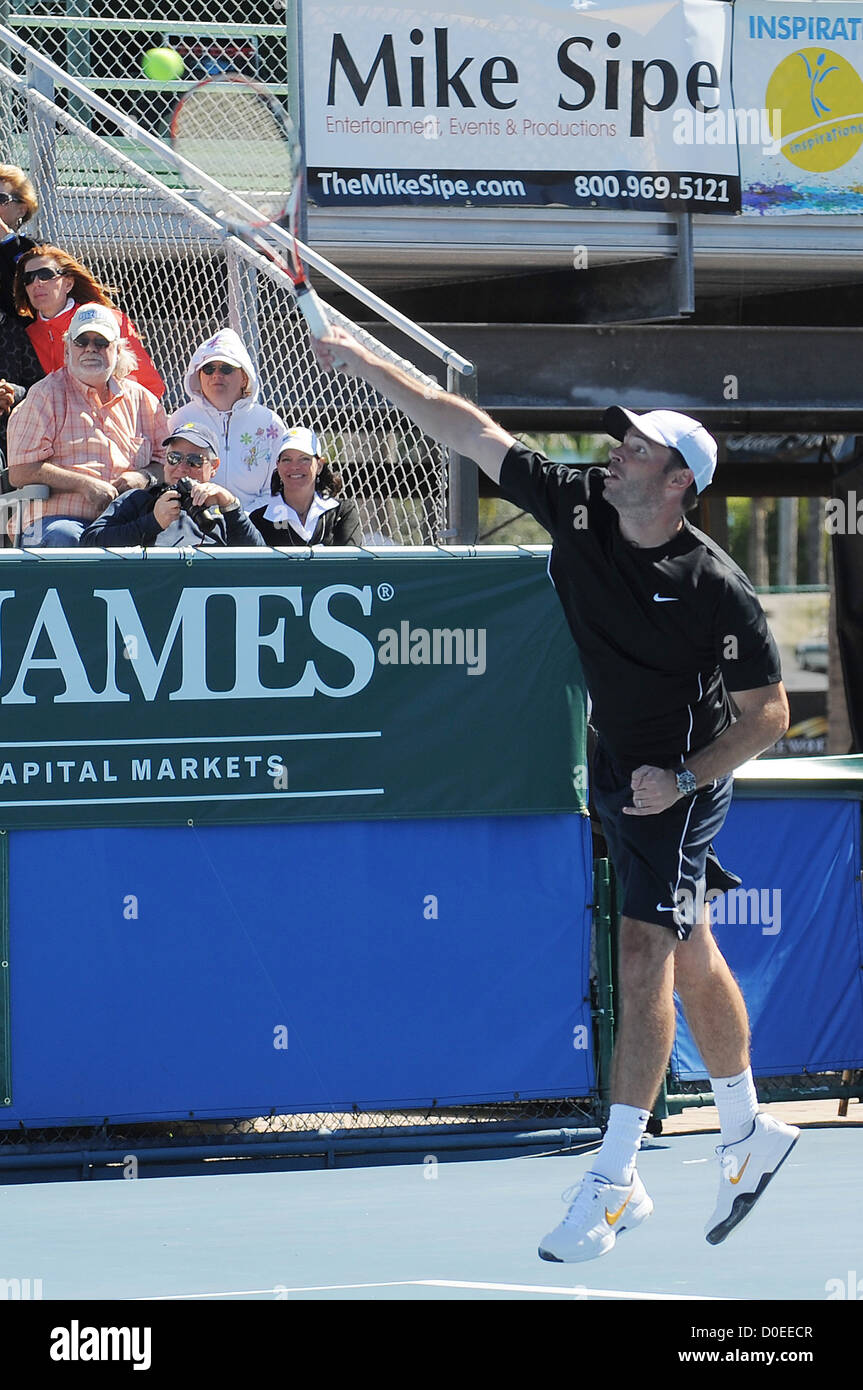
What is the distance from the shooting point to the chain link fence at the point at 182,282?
31.6 ft

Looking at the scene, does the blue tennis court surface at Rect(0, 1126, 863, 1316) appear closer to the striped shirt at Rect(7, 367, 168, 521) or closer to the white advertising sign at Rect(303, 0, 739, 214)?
the striped shirt at Rect(7, 367, 168, 521)

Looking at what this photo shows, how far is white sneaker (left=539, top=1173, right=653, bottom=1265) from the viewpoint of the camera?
4723mm

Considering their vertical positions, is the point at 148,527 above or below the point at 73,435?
below

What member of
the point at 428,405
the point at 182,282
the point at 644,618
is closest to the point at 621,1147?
the point at 644,618

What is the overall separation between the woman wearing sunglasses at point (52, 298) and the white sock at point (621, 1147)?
5.41m

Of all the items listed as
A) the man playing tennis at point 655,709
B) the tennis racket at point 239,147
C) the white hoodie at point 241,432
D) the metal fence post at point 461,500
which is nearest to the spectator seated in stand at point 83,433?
the white hoodie at point 241,432

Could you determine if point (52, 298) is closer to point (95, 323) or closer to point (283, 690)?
point (95, 323)

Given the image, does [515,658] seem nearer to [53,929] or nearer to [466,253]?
[53,929]

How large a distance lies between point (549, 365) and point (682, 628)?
7.03 metres

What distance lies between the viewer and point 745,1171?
4980 mm

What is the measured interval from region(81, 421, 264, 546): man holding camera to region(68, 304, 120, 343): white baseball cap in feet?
3.41

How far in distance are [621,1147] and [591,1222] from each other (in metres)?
0.21

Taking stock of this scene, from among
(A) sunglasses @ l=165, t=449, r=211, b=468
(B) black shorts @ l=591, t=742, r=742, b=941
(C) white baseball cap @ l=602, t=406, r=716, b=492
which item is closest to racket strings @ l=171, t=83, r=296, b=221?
(A) sunglasses @ l=165, t=449, r=211, b=468

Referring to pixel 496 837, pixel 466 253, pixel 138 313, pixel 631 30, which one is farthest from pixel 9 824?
pixel 631 30
